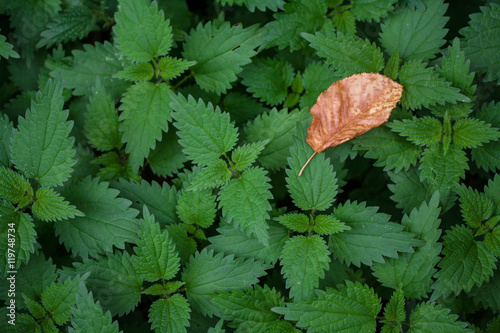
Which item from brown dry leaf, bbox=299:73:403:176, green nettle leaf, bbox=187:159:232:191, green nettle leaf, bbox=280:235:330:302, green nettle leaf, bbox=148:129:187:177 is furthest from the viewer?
green nettle leaf, bbox=148:129:187:177

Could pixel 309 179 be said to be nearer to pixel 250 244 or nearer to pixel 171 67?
pixel 250 244

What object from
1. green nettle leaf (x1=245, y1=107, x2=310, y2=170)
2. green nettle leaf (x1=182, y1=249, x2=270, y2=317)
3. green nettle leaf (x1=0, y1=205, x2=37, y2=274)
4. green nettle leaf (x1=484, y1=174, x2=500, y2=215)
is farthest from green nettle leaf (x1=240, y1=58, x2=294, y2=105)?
green nettle leaf (x1=0, y1=205, x2=37, y2=274)

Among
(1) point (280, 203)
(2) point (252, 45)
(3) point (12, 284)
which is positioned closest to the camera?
(3) point (12, 284)

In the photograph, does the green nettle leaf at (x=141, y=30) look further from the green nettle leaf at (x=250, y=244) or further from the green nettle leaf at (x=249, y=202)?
the green nettle leaf at (x=250, y=244)

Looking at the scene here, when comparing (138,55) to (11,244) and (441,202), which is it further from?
(441,202)

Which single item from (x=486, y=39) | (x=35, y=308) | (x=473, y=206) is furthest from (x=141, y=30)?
(x=473, y=206)

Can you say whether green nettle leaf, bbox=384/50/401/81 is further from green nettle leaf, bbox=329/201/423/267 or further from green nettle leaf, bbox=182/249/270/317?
green nettle leaf, bbox=182/249/270/317

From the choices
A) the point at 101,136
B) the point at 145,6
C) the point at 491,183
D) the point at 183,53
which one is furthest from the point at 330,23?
the point at 101,136
